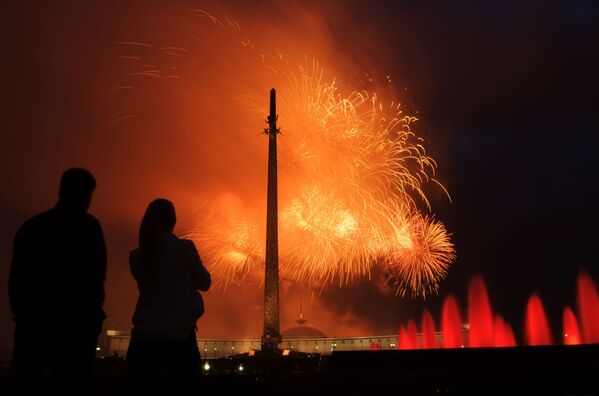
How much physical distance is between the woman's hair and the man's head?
523 millimetres

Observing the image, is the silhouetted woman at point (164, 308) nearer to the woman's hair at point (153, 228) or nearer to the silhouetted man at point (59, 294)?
the woman's hair at point (153, 228)

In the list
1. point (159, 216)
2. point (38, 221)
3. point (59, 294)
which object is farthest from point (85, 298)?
point (159, 216)

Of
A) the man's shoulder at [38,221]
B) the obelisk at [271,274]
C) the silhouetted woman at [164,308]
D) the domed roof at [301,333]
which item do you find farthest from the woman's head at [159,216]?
the domed roof at [301,333]

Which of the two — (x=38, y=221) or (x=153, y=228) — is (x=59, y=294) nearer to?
(x=38, y=221)

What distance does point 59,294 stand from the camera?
136 inches

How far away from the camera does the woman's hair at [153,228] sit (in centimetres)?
411

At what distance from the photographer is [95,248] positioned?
12.0ft

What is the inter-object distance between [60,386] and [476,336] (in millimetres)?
45469

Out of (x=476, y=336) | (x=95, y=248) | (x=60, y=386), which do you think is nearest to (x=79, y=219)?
(x=95, y=248)

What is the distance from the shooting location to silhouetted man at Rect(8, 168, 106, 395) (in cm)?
330

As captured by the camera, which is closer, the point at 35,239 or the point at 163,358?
the point at 35,239

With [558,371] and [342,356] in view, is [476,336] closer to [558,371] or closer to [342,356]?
[342,356]

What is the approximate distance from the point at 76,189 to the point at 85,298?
905 millimetres

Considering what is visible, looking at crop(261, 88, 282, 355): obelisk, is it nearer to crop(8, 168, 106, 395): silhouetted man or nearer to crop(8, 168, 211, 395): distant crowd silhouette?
crop(8, 168, 211, 395): distant crowd silhouette
